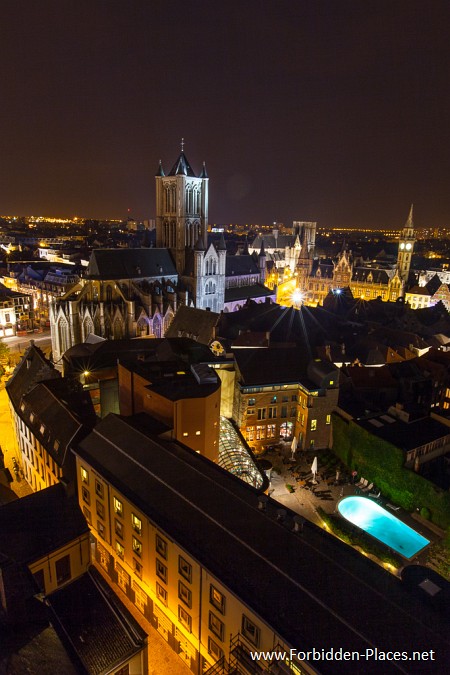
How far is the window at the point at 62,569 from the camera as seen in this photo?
1041 inches

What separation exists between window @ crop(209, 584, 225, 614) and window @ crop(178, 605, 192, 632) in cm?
362

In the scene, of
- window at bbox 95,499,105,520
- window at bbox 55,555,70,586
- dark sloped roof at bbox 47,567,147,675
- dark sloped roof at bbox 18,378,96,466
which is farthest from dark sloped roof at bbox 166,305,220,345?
dark sloped roof at bbox 47,567,147,675

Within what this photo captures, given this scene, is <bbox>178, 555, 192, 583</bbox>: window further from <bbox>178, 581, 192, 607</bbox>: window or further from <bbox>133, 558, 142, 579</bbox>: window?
<bbox>133, 558, 142, 579</bbox>: window

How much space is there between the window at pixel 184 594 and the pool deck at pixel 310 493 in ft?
54.2

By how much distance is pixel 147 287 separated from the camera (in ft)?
265

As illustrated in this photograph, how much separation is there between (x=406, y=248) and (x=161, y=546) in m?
120

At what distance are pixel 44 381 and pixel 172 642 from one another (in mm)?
26313

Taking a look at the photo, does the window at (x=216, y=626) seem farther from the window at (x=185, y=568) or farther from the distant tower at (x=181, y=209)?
the distant tower at (x=181, y=209)

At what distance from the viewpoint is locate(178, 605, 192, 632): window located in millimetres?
25584

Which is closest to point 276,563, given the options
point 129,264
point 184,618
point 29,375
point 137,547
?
point 184,618

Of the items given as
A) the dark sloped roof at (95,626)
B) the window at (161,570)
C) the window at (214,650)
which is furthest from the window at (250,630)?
the window at (161,570)

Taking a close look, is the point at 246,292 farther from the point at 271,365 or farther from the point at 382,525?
the point at 382,525

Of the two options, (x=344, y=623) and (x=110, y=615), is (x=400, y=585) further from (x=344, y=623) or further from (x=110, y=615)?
(x=110, y=615)

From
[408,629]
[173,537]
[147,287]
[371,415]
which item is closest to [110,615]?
[173,537]
